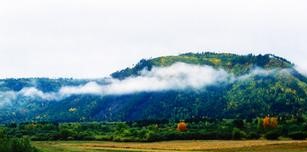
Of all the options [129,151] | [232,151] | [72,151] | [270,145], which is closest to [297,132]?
[270,145]

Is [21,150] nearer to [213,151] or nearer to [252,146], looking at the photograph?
[213,151]

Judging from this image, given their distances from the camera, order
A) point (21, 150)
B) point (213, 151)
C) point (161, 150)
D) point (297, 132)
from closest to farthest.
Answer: point (21, 150) → point (213, 151) → point (161, 150) → point (297, 132)

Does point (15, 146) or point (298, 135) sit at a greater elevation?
point (15, 146)

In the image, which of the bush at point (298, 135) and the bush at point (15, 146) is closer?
the bush at point (15, 146)

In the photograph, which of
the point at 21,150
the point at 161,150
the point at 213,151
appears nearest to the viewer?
the point at 21,150

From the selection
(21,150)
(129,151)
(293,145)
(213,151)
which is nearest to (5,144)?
(21,150)

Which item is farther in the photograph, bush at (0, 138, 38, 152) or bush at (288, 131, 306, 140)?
bush at (288, 131, 306, 140)

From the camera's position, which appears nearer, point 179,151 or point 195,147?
point 179,151

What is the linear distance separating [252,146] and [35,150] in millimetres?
62250

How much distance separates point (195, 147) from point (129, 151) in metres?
23.1

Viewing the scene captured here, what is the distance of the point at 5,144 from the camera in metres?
142

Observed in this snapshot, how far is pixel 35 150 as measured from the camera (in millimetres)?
146375

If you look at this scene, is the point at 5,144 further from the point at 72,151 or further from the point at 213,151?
the point at 213,151

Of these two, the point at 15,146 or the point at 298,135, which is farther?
the point at 298,135
